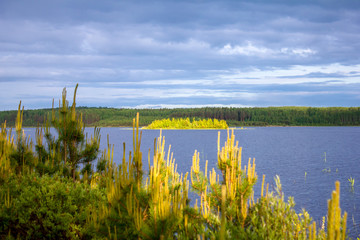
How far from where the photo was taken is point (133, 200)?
5.91 meters

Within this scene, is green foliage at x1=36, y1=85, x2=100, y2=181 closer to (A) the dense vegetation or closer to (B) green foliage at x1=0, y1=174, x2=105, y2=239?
(A) the dense vegetation

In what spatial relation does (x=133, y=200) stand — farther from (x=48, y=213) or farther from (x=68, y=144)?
(x=68, y=144)

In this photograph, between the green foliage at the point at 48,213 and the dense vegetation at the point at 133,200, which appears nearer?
the dense vegetation at the point at 133,200

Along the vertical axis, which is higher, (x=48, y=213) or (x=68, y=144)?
(x=68, y=144)

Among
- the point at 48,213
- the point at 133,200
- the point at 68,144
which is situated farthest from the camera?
the point at 68,144

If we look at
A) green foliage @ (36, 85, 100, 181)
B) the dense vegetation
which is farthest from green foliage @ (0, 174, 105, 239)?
green foliage @ (36, 85, 100, 181)

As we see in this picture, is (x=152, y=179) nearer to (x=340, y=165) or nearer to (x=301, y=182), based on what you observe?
(x=301, y=182)

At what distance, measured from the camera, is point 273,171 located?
145ft

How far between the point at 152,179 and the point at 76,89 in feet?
23.6

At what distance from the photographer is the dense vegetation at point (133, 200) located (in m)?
5.32

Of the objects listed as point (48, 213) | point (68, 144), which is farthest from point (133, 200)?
point (68, 144)

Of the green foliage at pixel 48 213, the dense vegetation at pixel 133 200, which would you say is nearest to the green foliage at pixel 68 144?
the dense vegetation at pixel 133 200

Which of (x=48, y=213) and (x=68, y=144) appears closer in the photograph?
(x=48, y=213)

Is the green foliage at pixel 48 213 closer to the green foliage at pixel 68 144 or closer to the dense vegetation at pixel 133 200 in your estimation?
the dense vegetation at pixel 133 200
